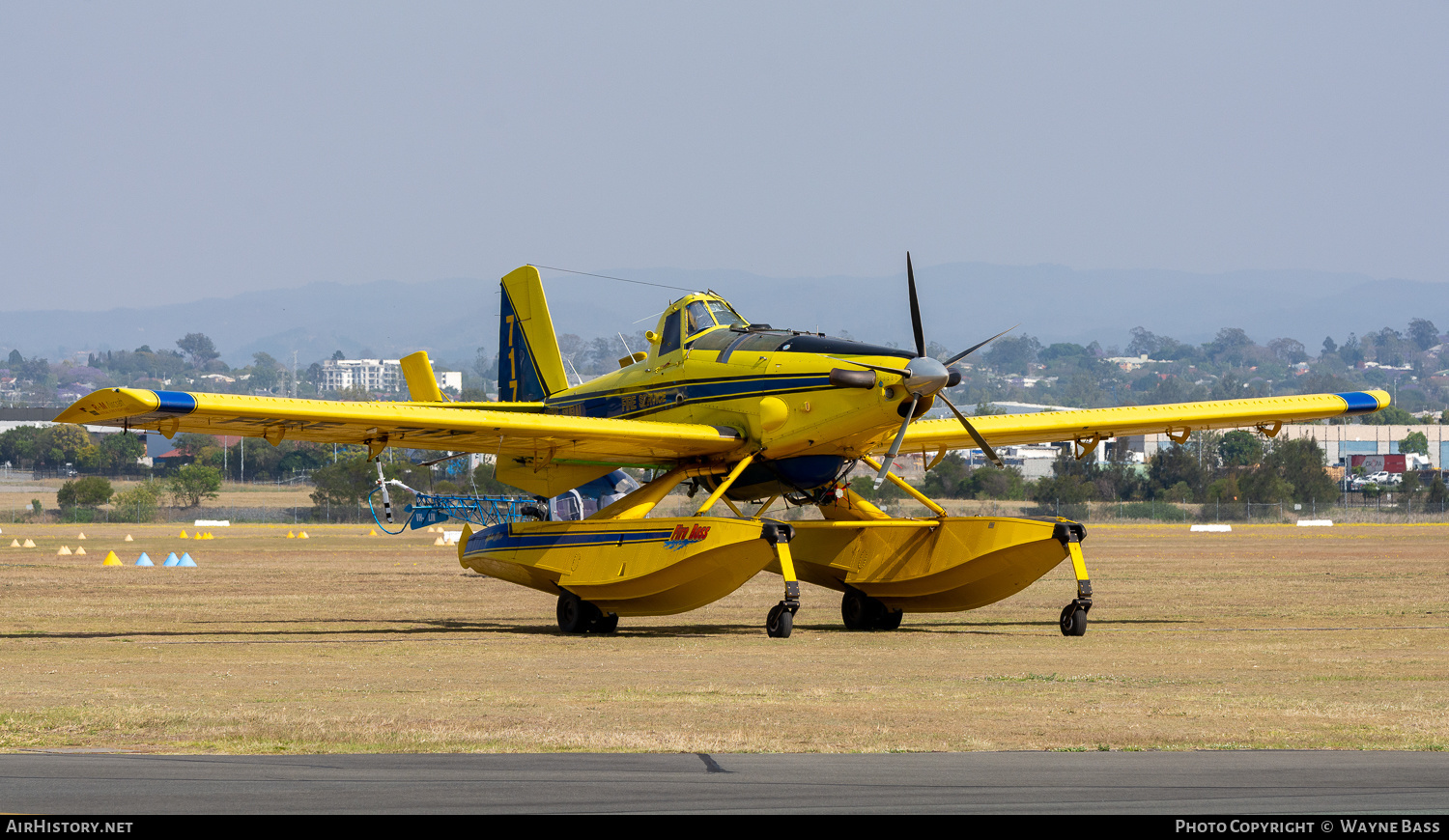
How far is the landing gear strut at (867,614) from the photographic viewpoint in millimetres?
21172

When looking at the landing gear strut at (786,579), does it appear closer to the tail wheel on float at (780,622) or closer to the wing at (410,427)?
the tail wheel on float at (780,622)

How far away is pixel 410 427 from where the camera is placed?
19188 mm

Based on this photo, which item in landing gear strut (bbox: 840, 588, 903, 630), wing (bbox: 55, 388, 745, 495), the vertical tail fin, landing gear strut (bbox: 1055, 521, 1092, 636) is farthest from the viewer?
the vertical tail fin

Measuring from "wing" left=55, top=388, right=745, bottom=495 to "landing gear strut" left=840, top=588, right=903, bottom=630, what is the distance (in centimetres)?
287

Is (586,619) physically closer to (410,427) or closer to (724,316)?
(410,427)

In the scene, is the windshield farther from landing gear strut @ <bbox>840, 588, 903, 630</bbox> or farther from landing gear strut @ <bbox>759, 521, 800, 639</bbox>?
landing gear strut @ <bbox>840, 588, 903, 630</bbox>

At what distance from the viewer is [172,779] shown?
830cm

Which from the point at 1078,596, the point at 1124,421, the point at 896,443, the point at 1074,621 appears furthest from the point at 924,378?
the point at 1124,421

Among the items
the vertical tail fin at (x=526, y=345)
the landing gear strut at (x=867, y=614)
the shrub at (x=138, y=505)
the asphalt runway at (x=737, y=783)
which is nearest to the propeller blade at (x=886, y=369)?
Answer: the landing gear strut at (x=867, y=614)

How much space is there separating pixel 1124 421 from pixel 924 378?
6.00 metres

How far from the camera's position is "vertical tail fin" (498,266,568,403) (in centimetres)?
2559

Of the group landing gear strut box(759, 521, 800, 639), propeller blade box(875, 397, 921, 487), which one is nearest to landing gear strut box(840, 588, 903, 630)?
propeller blade box(875, 397, 921, 487)
